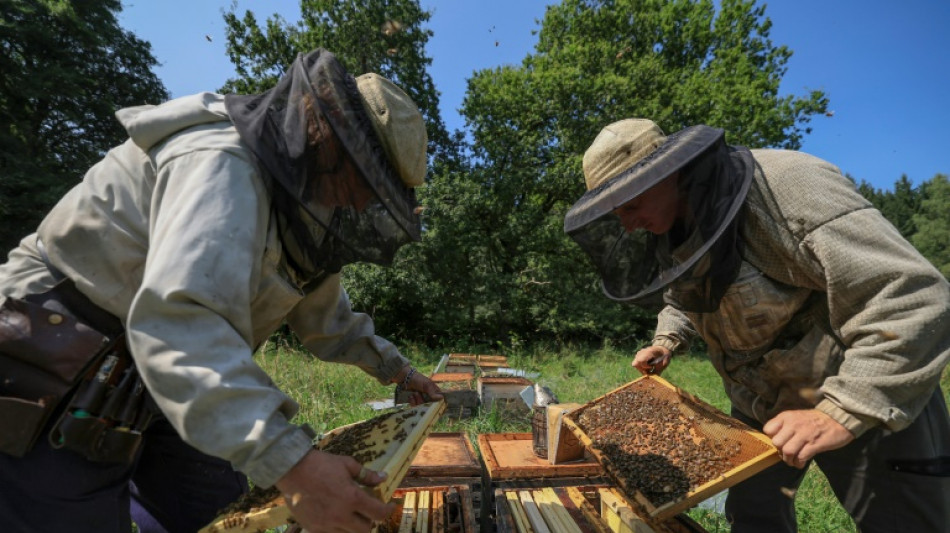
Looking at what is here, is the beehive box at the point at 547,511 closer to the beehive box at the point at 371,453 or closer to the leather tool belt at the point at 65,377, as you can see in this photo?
the beehive box at the point at 371,453

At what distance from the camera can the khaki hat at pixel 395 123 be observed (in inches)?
63.8

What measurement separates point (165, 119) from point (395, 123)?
0.69 m

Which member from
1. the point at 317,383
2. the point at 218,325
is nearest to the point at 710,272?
the point at 218,325

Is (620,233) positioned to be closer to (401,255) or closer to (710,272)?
(710,272)

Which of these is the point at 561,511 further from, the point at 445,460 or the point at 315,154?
the point at 315,154

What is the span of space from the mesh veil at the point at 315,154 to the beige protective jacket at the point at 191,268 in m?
0.06

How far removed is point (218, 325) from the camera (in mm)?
1165

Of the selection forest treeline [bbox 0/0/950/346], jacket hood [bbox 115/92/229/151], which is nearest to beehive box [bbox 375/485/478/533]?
A: jacket hood [bbox 115/92/229/151]

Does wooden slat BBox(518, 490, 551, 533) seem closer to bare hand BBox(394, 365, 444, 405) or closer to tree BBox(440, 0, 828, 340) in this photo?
bare hand BBox(394, 365, 444, 405)

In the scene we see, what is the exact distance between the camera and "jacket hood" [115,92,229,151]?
4.55 ft

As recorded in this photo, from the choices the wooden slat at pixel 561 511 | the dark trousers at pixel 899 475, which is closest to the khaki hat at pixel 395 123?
the wooden slat at pixel 561 511

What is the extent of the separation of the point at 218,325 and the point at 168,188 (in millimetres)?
412

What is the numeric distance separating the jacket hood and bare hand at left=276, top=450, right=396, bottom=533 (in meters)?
1.03

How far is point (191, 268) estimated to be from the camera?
3.71ft
